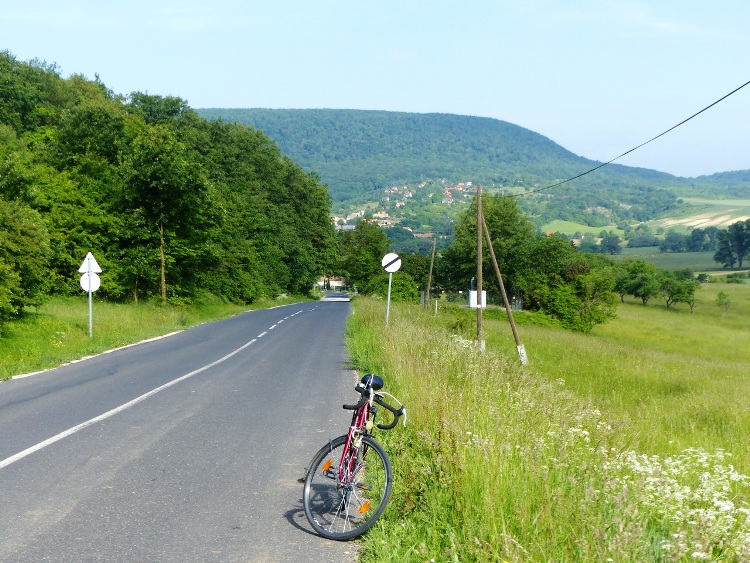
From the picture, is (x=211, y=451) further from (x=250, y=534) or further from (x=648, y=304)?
(x=648, y=304)

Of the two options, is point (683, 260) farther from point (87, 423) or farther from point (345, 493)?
point (345, 493)

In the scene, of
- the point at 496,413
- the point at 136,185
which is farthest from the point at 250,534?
the point at 136,185

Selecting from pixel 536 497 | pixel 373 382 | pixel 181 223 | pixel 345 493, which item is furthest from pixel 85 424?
pixel 181 223

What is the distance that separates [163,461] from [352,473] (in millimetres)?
2944

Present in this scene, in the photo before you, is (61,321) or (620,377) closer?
(620,377)

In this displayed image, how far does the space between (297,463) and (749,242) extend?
165 metres

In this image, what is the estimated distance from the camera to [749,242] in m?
152

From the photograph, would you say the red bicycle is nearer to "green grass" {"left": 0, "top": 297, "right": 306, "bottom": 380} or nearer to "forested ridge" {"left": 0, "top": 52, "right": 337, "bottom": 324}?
"green grass" {"left": 0, "top": 297, "right": 306, "bottom": 380}

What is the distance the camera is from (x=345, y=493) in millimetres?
5785

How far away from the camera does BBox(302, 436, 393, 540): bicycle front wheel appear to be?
18.2 feet

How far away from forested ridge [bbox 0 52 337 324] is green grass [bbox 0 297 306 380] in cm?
91

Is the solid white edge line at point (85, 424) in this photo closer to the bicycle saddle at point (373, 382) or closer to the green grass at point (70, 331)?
the green grass at point (70, 331)

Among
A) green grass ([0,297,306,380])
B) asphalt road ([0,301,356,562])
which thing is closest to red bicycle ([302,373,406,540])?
asphalt road ([0,301,356,562])

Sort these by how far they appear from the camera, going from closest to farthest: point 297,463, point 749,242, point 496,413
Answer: point 496,413, point 297,463, point 749,242
